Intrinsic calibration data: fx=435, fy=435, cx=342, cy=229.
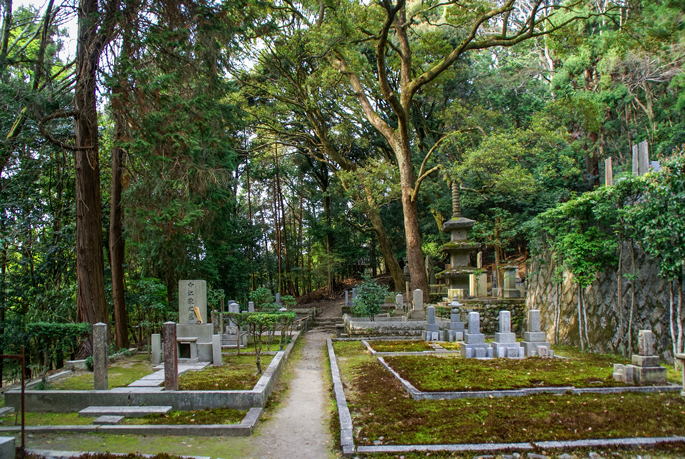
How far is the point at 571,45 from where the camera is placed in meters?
15.0

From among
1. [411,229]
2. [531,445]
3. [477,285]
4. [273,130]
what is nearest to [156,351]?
[531,445]

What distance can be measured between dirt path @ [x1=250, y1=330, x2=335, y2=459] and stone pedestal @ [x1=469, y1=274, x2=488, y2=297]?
10.8m

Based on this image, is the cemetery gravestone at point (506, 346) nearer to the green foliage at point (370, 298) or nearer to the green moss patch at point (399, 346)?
the green moss patch at point (399, 346)

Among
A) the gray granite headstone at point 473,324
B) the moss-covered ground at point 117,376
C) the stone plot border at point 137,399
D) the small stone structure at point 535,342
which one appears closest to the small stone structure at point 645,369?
the small stone structure at point 535,342

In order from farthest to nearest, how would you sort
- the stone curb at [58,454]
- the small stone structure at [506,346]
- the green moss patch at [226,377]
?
the small stone structure at [506,346] → the green moss patch at [226,377] → the stone curb at [58,454]

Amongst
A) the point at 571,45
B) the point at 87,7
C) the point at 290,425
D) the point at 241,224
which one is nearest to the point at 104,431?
the point at 290,425

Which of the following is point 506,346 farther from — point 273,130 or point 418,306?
point 273,130

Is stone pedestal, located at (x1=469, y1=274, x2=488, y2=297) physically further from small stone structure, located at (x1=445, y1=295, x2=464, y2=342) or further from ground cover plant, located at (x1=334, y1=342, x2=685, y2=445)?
ground cover plant, located at (x1=334, y1=342, x2=685, y2=445)

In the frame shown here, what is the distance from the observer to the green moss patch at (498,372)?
6.98 m

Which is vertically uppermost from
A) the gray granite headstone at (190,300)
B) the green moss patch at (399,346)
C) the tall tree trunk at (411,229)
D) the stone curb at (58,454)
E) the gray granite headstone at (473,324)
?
the tall tree trunk at (411,229)

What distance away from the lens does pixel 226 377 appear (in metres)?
8.00

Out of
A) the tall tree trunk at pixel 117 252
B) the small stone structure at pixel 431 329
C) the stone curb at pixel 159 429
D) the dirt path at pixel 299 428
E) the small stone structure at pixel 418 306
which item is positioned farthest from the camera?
the small stone structure at pixel 418 306

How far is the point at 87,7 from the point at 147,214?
16.0ft

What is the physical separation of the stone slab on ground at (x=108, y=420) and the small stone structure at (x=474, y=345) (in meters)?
7.04
